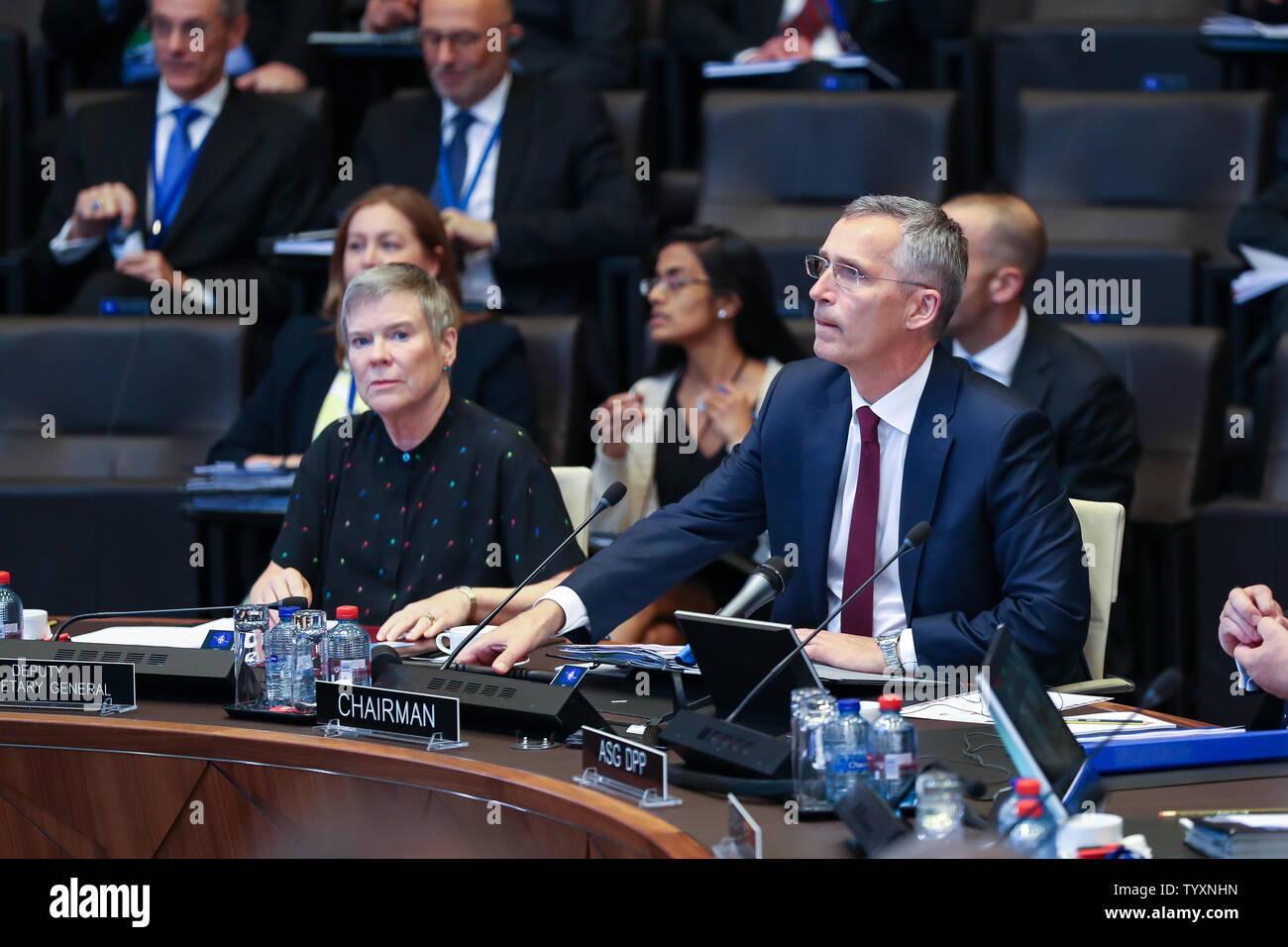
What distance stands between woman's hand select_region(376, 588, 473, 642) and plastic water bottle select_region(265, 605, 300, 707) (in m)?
0.20

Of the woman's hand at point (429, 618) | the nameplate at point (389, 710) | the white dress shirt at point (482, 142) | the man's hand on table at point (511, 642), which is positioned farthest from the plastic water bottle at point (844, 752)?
the white dress shirt at point (482, 142)

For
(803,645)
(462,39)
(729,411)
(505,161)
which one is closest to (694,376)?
(729,411)

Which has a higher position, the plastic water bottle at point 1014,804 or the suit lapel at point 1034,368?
the suit lapel at point 1034,368

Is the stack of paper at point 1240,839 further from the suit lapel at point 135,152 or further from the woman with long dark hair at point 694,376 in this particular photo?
the suit lapel at point 135,152

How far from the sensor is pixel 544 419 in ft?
13.0

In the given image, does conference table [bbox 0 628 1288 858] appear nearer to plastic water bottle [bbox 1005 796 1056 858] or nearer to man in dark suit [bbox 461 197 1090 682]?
plastic water bottle [bbox 1005 796 1056 858]

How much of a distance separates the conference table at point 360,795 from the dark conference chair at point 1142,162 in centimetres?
266

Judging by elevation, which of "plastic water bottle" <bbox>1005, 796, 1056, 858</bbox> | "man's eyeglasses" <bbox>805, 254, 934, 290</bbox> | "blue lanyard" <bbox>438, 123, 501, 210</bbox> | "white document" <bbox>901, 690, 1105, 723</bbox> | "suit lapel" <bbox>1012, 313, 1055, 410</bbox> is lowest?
"white document" <bbox>901, 690, 1105, 723</bbox>

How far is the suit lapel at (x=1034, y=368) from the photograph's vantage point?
357 centimetres

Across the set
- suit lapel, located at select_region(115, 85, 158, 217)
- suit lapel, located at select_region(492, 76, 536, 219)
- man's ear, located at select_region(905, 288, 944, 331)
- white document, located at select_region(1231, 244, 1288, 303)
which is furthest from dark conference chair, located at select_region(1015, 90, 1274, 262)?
suit lapel, located at select_region(115, 85, 158, 217)

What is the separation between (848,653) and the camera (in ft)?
7.48

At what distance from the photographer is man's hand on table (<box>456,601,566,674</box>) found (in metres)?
2.25

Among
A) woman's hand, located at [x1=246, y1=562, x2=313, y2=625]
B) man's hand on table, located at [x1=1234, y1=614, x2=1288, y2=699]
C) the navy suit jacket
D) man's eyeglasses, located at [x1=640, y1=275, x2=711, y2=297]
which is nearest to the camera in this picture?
man's hand on table, located at [x1=1234, y1=614, x2=1288, y2=699]

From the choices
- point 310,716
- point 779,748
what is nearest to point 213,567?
point 310,716
